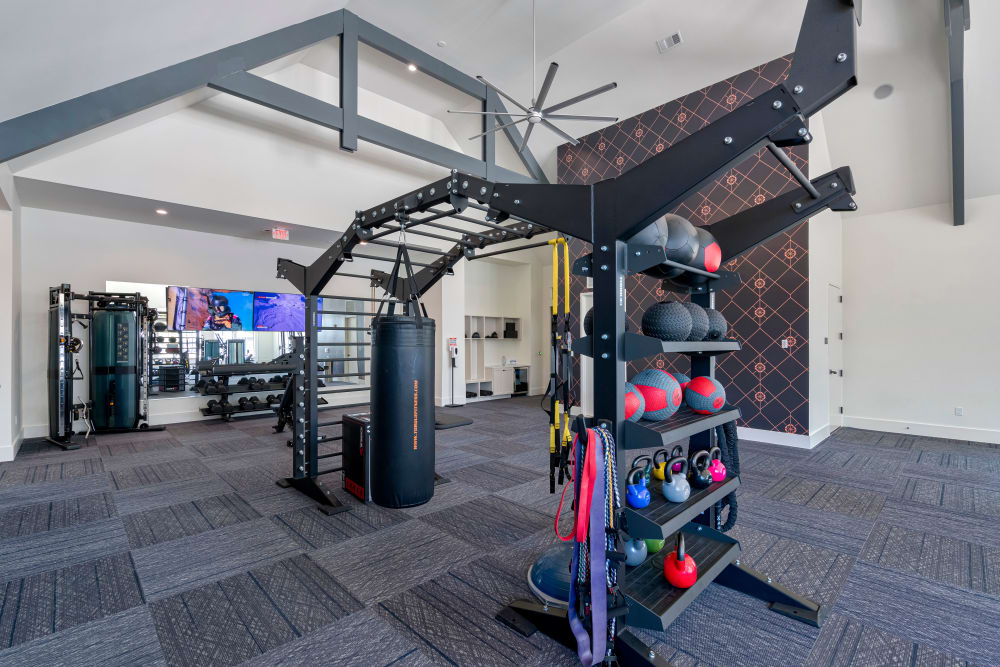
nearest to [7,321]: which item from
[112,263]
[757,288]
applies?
[112,263]

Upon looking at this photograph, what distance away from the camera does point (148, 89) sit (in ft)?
14.4

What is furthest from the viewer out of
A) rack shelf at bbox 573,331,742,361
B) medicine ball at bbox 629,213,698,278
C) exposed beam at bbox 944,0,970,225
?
exposed beam at bbox 944,0,970,225

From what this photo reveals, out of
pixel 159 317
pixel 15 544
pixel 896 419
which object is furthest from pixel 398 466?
pixel 896 419

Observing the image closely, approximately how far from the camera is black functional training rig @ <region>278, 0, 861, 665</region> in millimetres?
1397

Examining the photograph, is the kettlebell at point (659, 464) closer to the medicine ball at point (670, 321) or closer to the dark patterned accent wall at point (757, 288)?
→ the medicine ball at point (670, 321)

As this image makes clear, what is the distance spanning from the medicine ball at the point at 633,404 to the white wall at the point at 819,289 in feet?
14.9

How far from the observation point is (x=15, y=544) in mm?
2836

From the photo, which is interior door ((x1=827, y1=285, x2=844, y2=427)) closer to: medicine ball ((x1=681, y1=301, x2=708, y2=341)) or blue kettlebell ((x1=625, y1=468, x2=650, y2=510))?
medicine ball ((x1=681, y1=301, x2=708, y2=341))

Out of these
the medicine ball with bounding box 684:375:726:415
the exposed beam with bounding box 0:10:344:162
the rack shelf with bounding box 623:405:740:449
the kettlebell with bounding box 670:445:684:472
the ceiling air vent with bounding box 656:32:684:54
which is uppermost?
the ceiling air vent with bounding box 656:32:684:54

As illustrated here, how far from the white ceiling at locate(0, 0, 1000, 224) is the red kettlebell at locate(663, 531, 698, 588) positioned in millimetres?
4556

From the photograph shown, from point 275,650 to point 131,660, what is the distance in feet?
1.75

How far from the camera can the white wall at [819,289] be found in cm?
541

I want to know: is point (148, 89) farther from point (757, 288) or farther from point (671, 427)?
point (757, 288)

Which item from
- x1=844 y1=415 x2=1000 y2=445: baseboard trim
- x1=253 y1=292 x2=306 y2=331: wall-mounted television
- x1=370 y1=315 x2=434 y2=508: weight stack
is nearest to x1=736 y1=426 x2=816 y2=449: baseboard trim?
x1=844 y1=415 x2=1000 y2=445: baseboard trim
